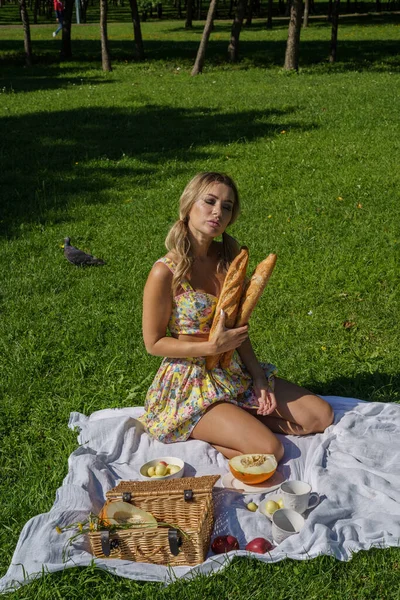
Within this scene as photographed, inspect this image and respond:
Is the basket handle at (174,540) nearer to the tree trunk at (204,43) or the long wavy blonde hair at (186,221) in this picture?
the long wavy blonde hair at (186,221)

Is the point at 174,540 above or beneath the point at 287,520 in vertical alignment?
above

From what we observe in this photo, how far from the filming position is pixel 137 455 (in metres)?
4.41

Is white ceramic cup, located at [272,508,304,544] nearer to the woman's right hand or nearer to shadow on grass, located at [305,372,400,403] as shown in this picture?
the woman's right hand

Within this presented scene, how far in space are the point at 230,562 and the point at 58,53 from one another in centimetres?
2875

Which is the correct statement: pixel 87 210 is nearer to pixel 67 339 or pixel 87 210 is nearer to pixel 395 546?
pixel 67 339

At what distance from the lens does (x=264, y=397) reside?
4449 millimetres

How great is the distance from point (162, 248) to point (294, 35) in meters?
14.7

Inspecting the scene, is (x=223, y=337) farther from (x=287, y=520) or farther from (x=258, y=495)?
(x=287, y=520)

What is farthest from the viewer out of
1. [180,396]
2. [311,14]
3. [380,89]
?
[311,14]

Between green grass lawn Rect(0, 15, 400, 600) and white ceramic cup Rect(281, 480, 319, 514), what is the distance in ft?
1.21

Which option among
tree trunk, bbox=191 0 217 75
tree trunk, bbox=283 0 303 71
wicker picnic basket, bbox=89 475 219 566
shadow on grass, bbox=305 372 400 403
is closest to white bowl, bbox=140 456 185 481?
wicker picnic basket, bbox=89 475 219 566

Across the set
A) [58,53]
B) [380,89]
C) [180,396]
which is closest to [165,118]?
[380,89]

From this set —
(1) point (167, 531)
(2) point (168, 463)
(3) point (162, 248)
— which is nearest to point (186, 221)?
(2) point (168, 463)

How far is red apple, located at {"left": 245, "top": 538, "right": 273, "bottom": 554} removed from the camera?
3490 mm
